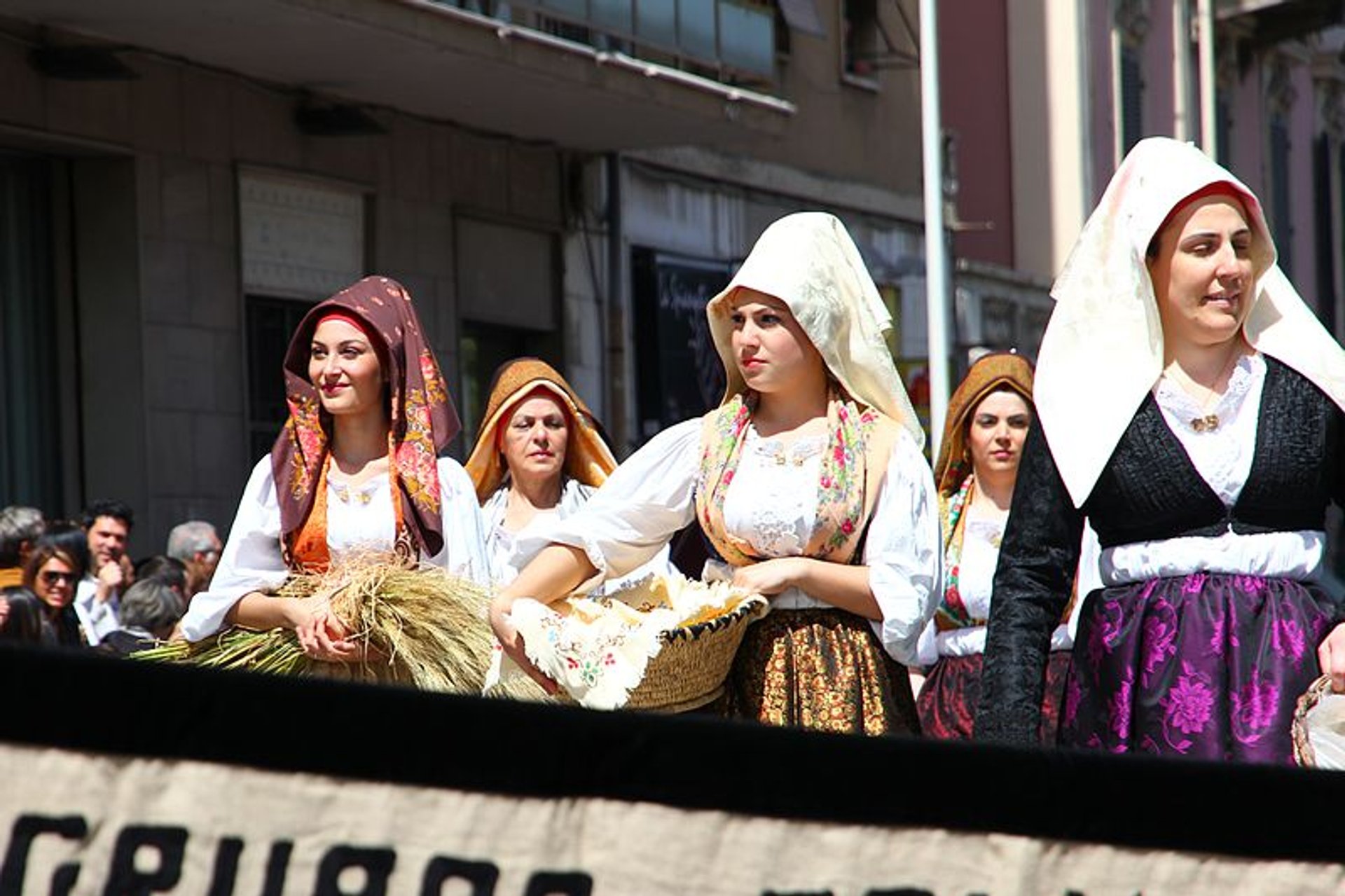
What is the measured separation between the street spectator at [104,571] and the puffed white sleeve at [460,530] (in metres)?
3.32

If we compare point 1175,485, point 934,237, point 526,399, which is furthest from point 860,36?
point 1175,485

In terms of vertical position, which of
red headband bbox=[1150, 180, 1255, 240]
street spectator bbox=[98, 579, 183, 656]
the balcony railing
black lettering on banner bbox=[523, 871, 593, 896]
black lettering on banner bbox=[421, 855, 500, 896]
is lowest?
street spectator bbox=[98, 579, 183, 656]

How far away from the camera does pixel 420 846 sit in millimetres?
2510

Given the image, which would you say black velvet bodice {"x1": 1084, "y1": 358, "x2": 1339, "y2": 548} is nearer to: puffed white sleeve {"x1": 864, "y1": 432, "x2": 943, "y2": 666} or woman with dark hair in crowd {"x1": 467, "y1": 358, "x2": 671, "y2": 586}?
puffed white sleeve {"x1": 864, "y1": 432, "x2": 943, "y2": 666}

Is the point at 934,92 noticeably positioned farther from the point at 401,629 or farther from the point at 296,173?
the point at 401,629

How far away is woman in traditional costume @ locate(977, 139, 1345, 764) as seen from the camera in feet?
14.4

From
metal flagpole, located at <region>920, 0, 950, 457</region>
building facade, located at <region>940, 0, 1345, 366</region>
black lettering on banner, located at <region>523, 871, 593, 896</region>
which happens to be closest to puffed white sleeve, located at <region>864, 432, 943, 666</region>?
black lettering on banner, located at <region>523, 871, 593, 896</region>

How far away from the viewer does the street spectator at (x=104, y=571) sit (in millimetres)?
9727

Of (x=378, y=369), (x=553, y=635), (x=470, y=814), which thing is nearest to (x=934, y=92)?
(x=378, y=369)

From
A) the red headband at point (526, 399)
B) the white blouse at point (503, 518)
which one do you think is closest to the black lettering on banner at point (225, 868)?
the white blouse at point (503, 518)

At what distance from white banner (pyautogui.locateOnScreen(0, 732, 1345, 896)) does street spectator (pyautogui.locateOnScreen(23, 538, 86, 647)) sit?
6.47 meters

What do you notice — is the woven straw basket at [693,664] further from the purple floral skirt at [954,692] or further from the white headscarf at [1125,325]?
the purple floral skirt at [954,692]

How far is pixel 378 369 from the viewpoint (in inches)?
253

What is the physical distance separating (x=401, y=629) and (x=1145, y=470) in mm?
2038
